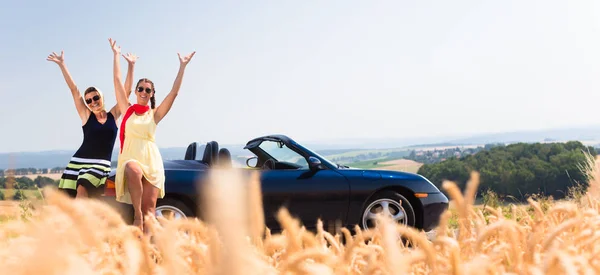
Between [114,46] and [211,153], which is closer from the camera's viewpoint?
[114,46]

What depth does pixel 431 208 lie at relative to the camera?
27.4ft

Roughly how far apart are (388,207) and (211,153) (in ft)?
8.17

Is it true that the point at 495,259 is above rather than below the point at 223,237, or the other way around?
below

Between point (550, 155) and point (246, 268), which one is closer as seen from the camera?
point (246, 268)

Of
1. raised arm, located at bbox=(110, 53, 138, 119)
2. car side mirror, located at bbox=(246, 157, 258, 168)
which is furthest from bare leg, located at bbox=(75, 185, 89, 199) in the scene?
Answer: car side mirror, located at bbox=(246, 157, 258, 168)

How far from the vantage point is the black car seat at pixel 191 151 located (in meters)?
8.14

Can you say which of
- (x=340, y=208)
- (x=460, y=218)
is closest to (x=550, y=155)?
(x=340, y=208)

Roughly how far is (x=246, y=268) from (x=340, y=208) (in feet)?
24.0

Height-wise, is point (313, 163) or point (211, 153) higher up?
point (211, 153)

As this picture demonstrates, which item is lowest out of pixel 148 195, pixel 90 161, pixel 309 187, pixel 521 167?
pixel 521 167

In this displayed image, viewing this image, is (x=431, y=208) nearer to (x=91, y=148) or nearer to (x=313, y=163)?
(x=313, y=163)

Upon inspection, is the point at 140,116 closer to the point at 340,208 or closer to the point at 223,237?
the point at 340,208

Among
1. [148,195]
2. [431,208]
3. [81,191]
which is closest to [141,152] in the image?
[148,195]

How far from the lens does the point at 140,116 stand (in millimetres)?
5547
